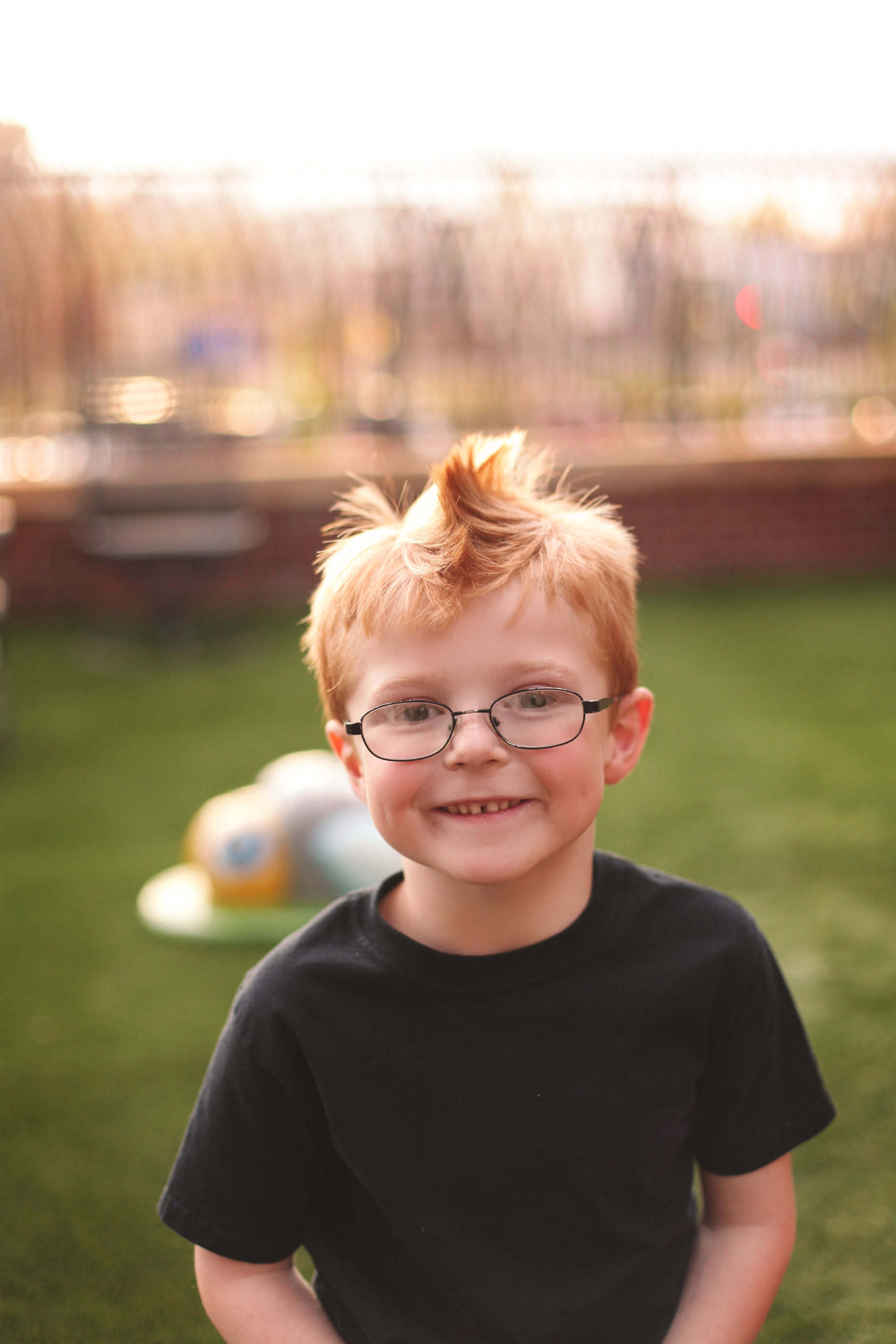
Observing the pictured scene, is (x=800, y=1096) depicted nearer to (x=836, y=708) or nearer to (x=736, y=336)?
(x=836, y=708)

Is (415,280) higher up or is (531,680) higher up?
(415,280)

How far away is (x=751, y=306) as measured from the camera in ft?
26.8

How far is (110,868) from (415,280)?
17.8 feet

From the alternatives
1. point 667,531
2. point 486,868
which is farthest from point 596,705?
point 667,531

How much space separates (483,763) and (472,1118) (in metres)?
0.33

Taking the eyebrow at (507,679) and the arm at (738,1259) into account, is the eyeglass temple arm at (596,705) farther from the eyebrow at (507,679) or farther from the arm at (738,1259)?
the arm at (738,1259)

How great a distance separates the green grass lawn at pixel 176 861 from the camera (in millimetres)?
1906

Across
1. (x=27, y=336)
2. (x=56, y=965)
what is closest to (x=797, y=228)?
(x=27, y=336)

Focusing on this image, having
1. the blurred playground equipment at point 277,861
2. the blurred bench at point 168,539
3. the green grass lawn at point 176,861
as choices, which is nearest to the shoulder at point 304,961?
the green grass lawn at point 176,861

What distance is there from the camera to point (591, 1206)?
1.13 m

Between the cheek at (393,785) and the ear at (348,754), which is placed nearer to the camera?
the cheek at (393,785)

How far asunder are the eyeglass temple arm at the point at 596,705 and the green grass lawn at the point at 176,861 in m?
1.12

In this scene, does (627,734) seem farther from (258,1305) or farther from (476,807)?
(258,1305)

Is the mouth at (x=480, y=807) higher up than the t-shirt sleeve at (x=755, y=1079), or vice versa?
the mouth at (x=480, y=807)
